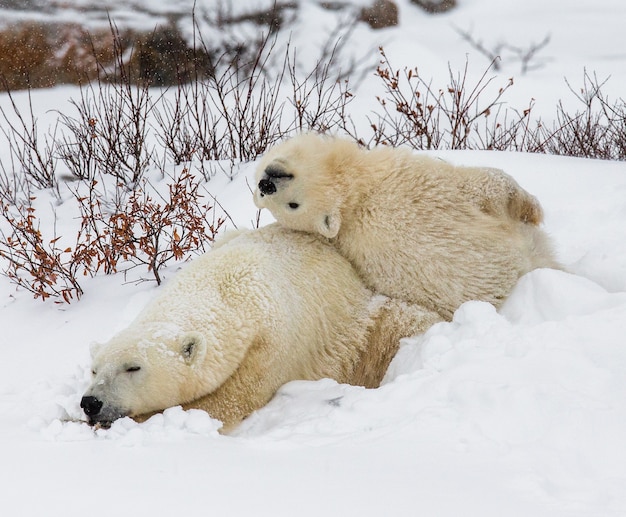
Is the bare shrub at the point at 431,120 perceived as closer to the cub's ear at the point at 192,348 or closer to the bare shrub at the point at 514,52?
the bare shrub at the point at 514,52

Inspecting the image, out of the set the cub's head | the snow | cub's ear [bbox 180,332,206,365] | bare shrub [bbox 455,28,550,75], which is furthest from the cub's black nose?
bare shrub [bbox 455,28,550,75]

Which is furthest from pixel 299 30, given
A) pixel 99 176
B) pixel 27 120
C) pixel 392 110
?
pixel 99 176

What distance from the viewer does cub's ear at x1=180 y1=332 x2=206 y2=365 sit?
122 inches

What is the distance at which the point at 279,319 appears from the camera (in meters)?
3.35

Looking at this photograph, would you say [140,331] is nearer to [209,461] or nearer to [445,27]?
[209,461]

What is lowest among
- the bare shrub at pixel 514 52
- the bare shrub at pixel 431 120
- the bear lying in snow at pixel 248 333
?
the bear lying in snow at pixel 248 333

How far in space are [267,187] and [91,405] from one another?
128 cm

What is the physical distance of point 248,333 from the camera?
10.7 ft

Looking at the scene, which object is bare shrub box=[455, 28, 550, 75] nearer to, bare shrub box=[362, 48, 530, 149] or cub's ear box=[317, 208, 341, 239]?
bare shrub box=[362, 48, 530, 149]

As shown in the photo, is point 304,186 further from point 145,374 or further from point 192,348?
point 145,374

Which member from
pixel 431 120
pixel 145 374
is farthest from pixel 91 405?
pixel 431 120

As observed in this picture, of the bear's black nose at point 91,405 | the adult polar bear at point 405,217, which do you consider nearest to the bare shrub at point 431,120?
the adult polar bear at point 405,217

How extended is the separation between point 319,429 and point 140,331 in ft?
3.28

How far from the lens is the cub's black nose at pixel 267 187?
3482 millimetres
